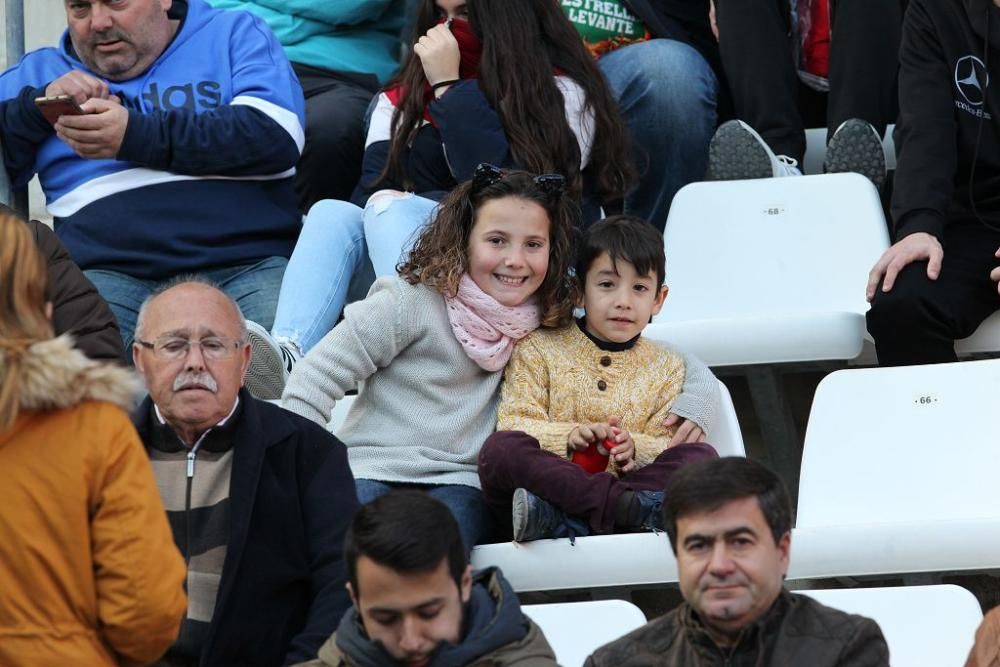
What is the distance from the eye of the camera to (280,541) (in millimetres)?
2818

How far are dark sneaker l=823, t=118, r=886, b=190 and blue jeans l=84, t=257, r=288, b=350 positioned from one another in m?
1.33

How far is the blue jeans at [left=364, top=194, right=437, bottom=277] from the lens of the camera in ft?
12.8

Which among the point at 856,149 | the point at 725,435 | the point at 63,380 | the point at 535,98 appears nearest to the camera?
the point at 63,380

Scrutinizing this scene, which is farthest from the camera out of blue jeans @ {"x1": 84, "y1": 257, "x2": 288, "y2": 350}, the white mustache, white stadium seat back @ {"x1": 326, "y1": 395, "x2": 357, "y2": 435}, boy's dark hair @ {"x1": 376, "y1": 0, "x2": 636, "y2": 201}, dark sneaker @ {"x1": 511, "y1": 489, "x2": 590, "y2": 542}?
boy's dark hair @ {"x1": 376, "y1": 0, "x2": 636, "y2": 201}

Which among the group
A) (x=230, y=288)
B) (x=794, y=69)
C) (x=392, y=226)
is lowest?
(x=230, y=288)

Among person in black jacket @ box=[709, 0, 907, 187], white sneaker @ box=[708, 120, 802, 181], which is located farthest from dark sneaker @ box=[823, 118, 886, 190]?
white sneaker @ box=[708, 120, 802, 181]

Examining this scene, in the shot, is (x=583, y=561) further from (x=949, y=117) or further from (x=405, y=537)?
(x=949, y=117)

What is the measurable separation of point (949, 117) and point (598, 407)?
3.99 feet

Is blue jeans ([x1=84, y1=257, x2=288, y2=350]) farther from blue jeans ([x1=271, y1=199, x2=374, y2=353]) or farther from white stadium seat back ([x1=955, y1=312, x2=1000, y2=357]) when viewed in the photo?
white stadium seat back ([x1=955, y1=312, x2=1000, y2=357])

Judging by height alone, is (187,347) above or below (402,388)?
above

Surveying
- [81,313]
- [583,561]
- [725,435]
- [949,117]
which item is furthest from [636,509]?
[949,117]

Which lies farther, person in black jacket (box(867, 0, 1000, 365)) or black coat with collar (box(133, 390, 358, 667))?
person in black jacket (box(867, 0, 1000, 365))

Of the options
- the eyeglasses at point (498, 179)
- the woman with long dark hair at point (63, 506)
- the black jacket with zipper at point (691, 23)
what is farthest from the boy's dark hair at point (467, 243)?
the black jacket with zipper at point (691, 23)

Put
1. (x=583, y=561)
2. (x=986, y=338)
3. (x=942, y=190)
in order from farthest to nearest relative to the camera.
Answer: (x=942, y=190) < (x=986, y=338) < (x=583, y=561)
